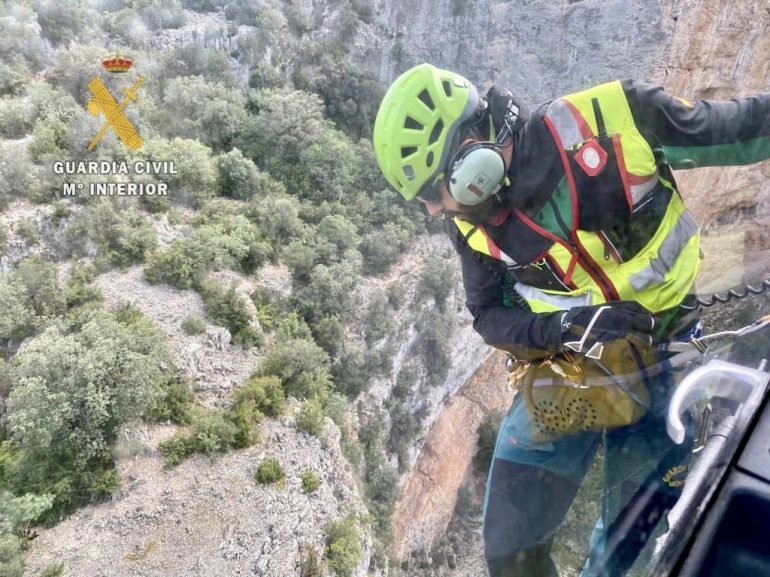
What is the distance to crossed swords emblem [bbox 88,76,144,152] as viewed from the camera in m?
7.55

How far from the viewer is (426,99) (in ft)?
5.07

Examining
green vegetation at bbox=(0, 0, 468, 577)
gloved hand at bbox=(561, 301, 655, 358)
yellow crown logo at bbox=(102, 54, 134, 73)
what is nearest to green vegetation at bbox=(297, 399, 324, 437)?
green vegetation at bbox=(0, 0, 468, 577)

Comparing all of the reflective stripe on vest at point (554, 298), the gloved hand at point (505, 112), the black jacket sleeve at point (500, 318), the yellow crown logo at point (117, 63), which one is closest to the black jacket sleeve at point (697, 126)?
the gloved hand at point (505, 112)

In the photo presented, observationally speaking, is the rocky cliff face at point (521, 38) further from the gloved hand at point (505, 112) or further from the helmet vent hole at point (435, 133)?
the helmet vent hole at point (435, 133)

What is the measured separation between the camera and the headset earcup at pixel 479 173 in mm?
1397

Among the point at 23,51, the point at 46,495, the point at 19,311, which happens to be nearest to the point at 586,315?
the point at 46,495

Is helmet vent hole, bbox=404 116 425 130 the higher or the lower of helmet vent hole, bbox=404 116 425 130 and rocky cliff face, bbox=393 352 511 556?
the higher

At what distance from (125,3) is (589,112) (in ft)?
38.1

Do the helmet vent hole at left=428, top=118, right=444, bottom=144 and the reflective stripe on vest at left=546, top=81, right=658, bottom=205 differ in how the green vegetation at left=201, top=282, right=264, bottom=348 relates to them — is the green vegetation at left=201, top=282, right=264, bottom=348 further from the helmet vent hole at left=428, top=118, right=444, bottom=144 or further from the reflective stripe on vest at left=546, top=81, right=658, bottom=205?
the reflective stripe on vest at left=546, top=81, right=658, bottom=205

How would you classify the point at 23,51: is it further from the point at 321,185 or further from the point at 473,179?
the point at 473,179

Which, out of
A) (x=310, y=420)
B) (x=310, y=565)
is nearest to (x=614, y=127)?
(x=310, y=565)

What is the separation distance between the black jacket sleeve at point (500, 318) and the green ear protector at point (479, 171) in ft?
0.67

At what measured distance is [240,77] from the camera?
1004 cm

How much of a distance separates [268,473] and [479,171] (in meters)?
3.96
